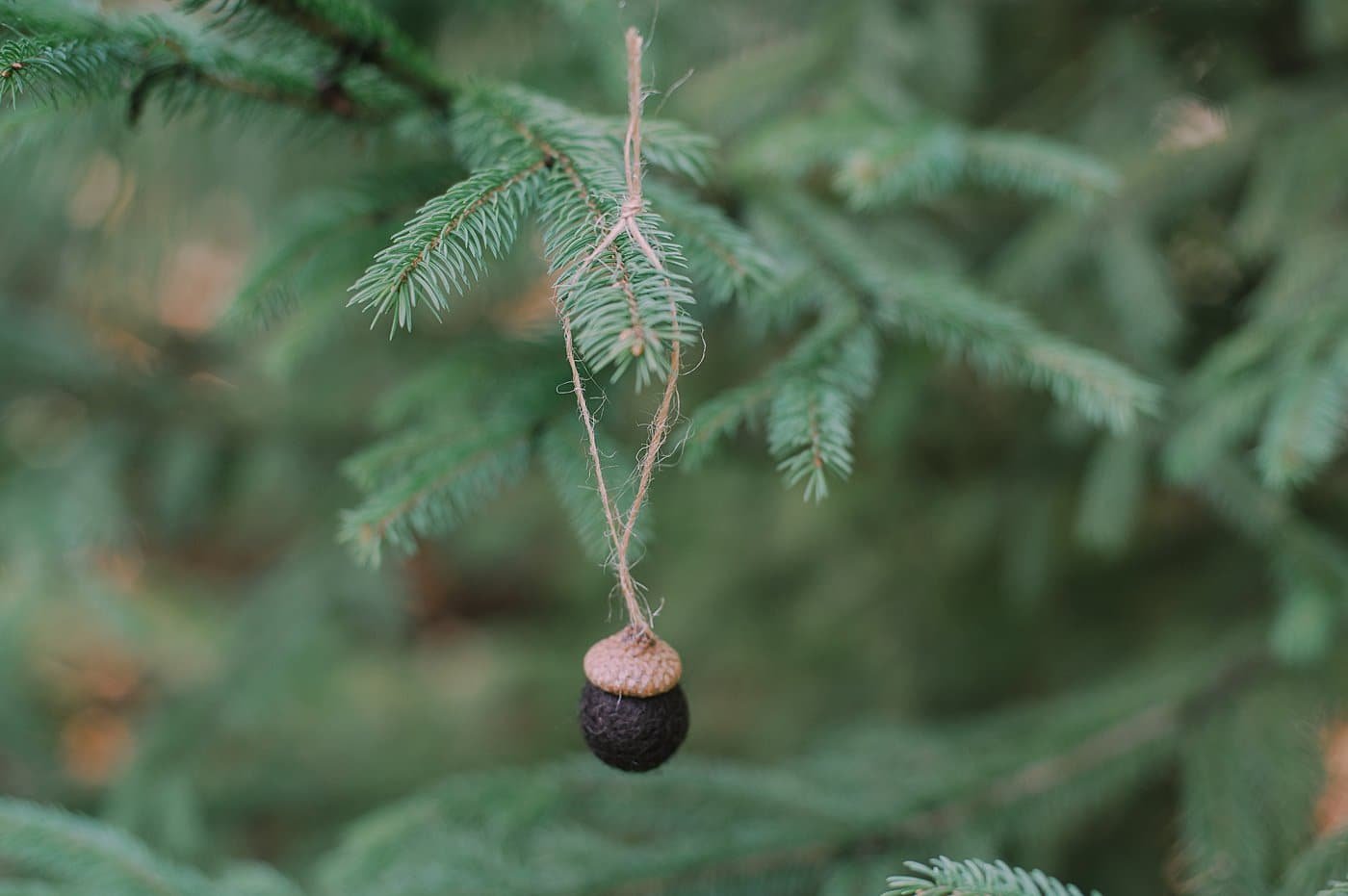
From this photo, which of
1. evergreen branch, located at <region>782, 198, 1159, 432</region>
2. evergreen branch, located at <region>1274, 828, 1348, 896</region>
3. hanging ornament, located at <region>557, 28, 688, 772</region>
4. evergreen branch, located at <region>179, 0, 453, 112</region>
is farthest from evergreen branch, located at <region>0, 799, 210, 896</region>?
evergreen branch, located at <region>1274, 828, 1348, 896</region>

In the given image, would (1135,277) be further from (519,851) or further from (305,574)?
(305,574)

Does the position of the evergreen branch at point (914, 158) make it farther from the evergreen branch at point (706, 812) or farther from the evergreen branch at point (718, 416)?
the evergreen branch at point (706, 812)

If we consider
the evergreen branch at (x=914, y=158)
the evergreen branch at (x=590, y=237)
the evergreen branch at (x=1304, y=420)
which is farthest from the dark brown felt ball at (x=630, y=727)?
the evergreen branch at (x=1304, y=420)

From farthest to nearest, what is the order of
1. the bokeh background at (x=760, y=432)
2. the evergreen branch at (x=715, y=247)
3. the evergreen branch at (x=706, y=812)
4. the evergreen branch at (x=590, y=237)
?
the bokeh background at (x=760, y=432)
the evergreen branch at (x=706, y=812)
the evergreen branch at (x=715, y=247)
the evergreen branch at (x=590, y=237)

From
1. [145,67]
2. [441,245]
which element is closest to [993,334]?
[441,245]

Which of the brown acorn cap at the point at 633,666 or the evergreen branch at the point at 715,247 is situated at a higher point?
the evergreen branch at the point at 715,247

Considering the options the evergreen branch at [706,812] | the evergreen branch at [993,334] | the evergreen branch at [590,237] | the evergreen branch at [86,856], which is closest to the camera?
the evergreen branch at [590,237]

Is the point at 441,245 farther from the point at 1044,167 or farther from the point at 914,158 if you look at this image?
the point at 1044,167
